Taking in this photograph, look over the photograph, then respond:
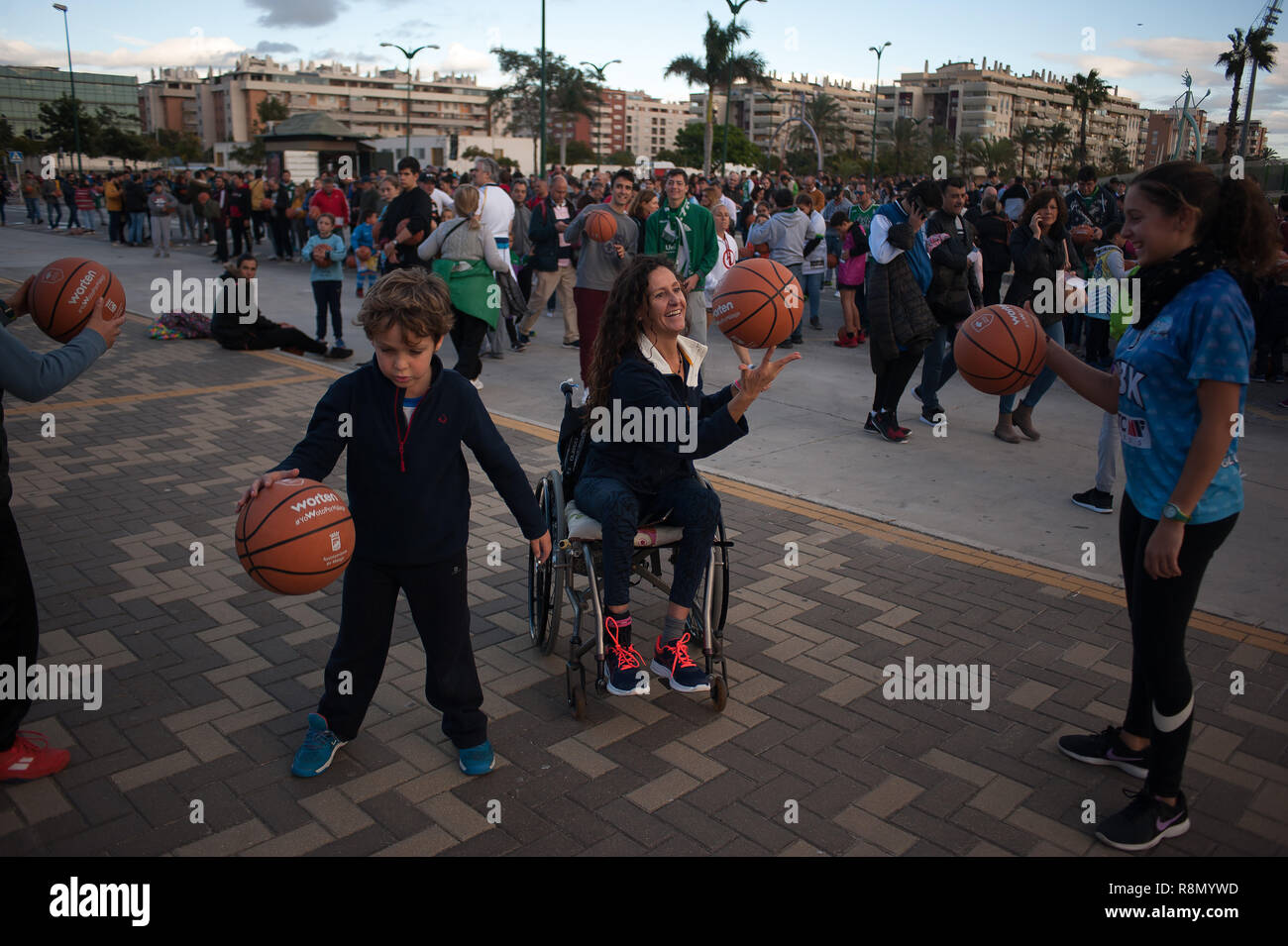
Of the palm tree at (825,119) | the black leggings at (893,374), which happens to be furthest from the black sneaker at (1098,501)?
the palm tree at (825,119)

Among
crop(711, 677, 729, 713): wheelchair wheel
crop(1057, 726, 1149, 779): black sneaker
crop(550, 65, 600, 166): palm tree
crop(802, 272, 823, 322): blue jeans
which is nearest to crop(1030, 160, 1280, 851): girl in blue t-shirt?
crop(1057, 726, 1149, 779): black sneaker

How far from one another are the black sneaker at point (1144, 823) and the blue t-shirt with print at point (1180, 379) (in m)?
1.01

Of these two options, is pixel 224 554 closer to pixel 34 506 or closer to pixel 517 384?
pixel 34 506

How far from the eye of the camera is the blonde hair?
9.26 meters

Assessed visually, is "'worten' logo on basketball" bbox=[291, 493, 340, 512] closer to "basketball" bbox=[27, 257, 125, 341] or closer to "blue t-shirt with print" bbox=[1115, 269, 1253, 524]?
"basketball" bbox=[27, 257, 125, 341]

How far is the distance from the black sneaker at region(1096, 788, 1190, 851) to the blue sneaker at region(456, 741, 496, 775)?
2192 millimetres

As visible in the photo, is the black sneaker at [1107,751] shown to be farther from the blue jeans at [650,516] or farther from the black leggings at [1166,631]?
the blue jeans at [650,516]

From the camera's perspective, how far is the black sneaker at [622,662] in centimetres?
399

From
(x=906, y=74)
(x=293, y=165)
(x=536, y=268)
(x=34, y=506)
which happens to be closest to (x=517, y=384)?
(x=536, y=268)

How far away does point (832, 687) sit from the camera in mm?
4332

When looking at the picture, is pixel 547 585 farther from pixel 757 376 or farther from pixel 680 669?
pixel 757 376
